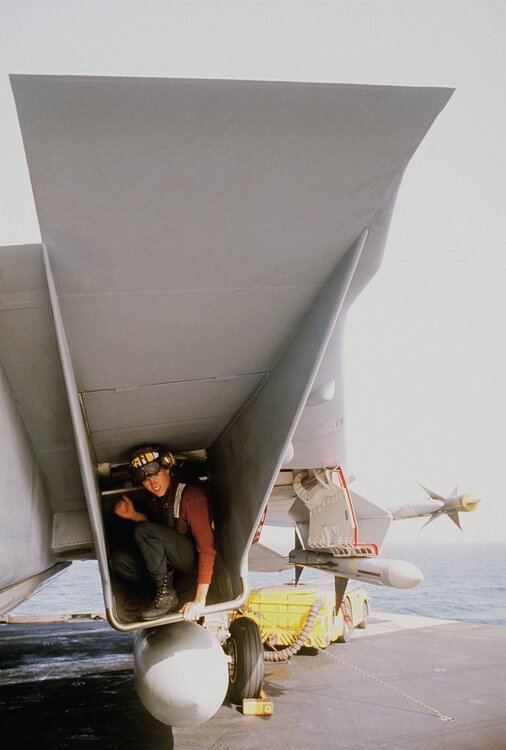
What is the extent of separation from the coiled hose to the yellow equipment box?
0.14 m

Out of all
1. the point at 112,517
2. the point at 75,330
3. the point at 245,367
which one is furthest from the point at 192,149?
the point at 112,517

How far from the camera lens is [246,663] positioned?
17.3 ft

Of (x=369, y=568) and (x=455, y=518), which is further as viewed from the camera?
(x=455, y=518)

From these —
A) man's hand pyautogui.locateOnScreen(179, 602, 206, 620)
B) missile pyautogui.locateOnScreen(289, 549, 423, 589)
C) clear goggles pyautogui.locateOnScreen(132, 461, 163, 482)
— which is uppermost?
clear goggles pyautogui.locateOnScreen(132, 461, 163, 482)

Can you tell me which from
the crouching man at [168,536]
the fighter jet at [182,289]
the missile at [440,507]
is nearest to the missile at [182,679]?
the fighter jet at [182,289]

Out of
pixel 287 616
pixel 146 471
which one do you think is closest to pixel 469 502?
pixel 287 616

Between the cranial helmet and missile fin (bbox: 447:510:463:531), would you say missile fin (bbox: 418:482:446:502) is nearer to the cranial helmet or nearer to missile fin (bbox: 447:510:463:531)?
missile fin (bbox: 447:510:463:531)

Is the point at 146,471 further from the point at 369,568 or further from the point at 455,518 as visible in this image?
the point at 455,518

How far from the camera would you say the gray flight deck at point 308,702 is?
14.9 ft

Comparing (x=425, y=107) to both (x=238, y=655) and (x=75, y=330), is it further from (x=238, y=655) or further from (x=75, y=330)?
(x=238, y=655)

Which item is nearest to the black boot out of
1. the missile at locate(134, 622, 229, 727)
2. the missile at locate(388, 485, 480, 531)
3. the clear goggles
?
the missile at locate(134, 622, 229, 727)

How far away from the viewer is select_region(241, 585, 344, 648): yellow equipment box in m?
8.52

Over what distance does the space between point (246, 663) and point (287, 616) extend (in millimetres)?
3683

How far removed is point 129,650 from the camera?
9484 mm
